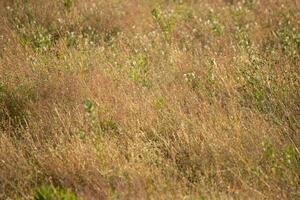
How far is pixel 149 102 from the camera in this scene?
5180mm

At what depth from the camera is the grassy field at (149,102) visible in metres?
4.11

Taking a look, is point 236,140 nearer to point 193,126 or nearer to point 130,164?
point 193,126

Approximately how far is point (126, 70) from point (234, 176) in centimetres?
235

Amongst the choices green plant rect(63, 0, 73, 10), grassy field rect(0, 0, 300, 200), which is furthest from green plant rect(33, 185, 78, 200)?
green plant rect(63, 0, 73, 10)

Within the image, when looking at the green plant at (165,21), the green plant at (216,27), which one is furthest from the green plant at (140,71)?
the green plant at (216,27)

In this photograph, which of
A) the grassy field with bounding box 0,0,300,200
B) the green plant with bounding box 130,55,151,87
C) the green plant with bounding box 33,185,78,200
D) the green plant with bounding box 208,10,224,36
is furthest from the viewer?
the green plant with bounding box 208,10,224,36

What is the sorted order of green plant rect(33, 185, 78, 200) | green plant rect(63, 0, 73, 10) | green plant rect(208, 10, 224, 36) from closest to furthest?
1. green plant rect(33, 185, 78, 200)
2. green plant rect(208, 10, 224, 36)
3. green plant rect(63, 0, 73, 10)

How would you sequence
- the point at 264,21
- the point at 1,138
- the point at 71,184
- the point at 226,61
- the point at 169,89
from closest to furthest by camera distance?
the point at 71,184 < the point at 1,138 < the point at 169,89 < the point at 226,61 < the point at 264,21

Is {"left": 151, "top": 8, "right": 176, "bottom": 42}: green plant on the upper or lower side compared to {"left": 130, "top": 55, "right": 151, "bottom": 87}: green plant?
upper

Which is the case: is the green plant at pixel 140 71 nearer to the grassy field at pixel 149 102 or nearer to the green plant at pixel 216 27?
the grassy field at pixel 149 102

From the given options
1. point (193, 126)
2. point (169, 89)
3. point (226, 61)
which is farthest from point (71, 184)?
point (226, 61)

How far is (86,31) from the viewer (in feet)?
24.5

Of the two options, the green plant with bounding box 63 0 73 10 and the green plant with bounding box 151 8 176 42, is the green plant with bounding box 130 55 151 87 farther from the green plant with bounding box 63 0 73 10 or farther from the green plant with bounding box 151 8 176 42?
the green plant with bounding box 63 0 73 10

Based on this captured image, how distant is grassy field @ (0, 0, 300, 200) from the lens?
411 centimetres
